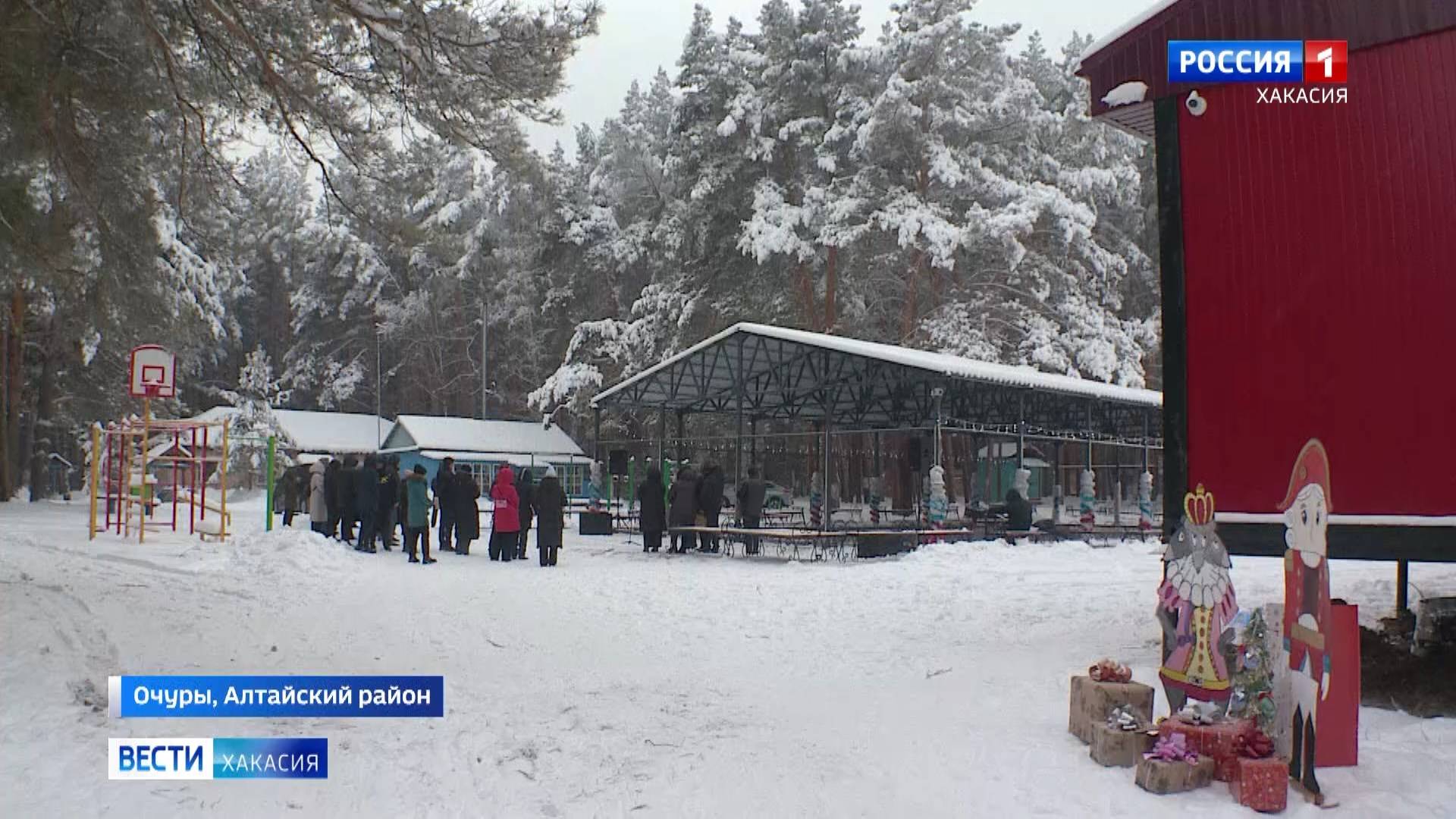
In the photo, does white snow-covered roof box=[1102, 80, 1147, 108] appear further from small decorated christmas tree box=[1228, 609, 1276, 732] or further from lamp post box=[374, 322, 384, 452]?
lamp post box=[374, 322, 384, 452]

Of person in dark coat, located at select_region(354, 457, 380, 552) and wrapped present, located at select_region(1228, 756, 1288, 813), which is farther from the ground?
person in dark coat, located at select_region(354, 457, 380, 552)

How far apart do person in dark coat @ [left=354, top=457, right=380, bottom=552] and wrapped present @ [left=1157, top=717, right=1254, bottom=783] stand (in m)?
13.7

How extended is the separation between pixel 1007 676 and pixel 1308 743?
2.80 m

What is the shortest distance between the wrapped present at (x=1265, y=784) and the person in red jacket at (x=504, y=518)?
12433 millimetres

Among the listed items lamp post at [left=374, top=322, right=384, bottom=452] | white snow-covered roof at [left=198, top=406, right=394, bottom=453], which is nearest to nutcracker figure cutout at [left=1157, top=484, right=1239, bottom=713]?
white snow-covered roof at [left=198, top=406, right=394, bottom=453]

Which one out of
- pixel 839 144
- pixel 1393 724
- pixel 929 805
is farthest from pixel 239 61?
pixel 839 144

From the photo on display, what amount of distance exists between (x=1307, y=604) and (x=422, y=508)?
12723 millimetres

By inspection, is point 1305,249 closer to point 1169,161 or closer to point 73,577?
point 1169,161

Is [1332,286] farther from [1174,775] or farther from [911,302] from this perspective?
[911,302]

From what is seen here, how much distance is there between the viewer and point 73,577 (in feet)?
36.9

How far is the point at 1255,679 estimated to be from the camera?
212 inches

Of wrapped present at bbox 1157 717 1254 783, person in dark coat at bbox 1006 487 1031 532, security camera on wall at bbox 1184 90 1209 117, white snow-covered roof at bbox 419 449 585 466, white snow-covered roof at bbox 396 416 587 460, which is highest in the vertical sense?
security camera on wall at bbox 1184 90 1209 117

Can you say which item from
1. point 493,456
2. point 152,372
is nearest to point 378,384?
point 493,456

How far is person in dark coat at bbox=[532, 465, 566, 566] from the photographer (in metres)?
15.6
